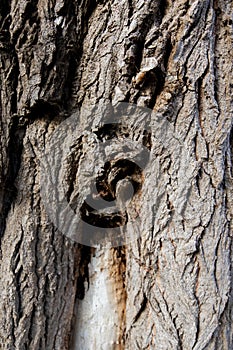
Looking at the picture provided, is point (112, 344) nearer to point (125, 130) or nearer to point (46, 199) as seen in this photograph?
point (46, 199)

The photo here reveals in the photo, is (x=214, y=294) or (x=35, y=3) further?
(x=35, y=3)

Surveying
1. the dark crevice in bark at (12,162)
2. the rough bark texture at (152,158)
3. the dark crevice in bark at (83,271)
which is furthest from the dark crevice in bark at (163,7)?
the dark crevice in bark at (83,271)

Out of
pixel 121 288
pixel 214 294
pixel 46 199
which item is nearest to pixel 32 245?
pixel 46 199

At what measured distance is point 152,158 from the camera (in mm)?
1255

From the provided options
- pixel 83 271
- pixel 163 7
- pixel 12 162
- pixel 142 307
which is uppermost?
pixel 163 7

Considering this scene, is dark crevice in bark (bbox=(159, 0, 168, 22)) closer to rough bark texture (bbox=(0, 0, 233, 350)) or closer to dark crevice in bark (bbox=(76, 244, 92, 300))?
rough bark texture (bbox=(0, 0, 233, 350))

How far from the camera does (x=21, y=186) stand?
4.27ft

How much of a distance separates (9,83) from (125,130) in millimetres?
395

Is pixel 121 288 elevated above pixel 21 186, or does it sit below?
below

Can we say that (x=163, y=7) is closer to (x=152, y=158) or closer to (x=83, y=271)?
(x=152, y=158)

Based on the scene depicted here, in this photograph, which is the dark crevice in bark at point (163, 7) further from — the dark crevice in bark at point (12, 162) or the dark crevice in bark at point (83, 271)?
the dark crevice in bark at point (83, 271)

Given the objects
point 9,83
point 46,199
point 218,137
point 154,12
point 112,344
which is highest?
point 154,12

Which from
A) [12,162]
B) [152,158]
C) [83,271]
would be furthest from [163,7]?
[83,271]

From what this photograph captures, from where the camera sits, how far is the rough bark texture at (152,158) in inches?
47.3
